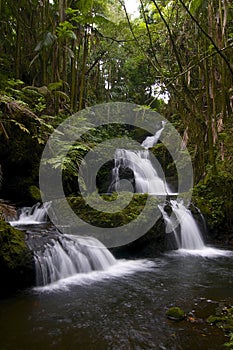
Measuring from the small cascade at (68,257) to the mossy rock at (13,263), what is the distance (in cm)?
13

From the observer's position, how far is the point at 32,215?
6.57 meters

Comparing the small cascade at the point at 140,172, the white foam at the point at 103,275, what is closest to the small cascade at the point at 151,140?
the small cascade at the point at 140,172

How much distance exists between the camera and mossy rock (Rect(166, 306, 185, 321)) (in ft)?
10.3

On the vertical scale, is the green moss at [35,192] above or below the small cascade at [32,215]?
above

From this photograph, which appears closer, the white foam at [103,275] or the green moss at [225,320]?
the green moss at [225,320]

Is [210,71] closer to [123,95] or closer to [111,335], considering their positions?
[111,335]

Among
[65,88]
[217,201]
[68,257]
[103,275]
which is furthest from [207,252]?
[65,88]

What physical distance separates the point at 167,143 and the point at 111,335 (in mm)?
10097

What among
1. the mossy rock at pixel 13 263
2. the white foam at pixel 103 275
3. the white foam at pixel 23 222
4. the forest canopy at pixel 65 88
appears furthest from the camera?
the forest canopy at pixel 65 88

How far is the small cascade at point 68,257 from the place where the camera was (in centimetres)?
435

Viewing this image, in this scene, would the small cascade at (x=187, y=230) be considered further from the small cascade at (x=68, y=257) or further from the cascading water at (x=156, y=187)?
the small cascade at (x=68, y=257)

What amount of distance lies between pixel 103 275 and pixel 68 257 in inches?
25.1

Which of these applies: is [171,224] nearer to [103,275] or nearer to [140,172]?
[103,275]

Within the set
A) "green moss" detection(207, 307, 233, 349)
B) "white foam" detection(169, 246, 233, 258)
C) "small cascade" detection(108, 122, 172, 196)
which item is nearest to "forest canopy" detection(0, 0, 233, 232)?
"white foam" detection(169, 246, 233, 258)
